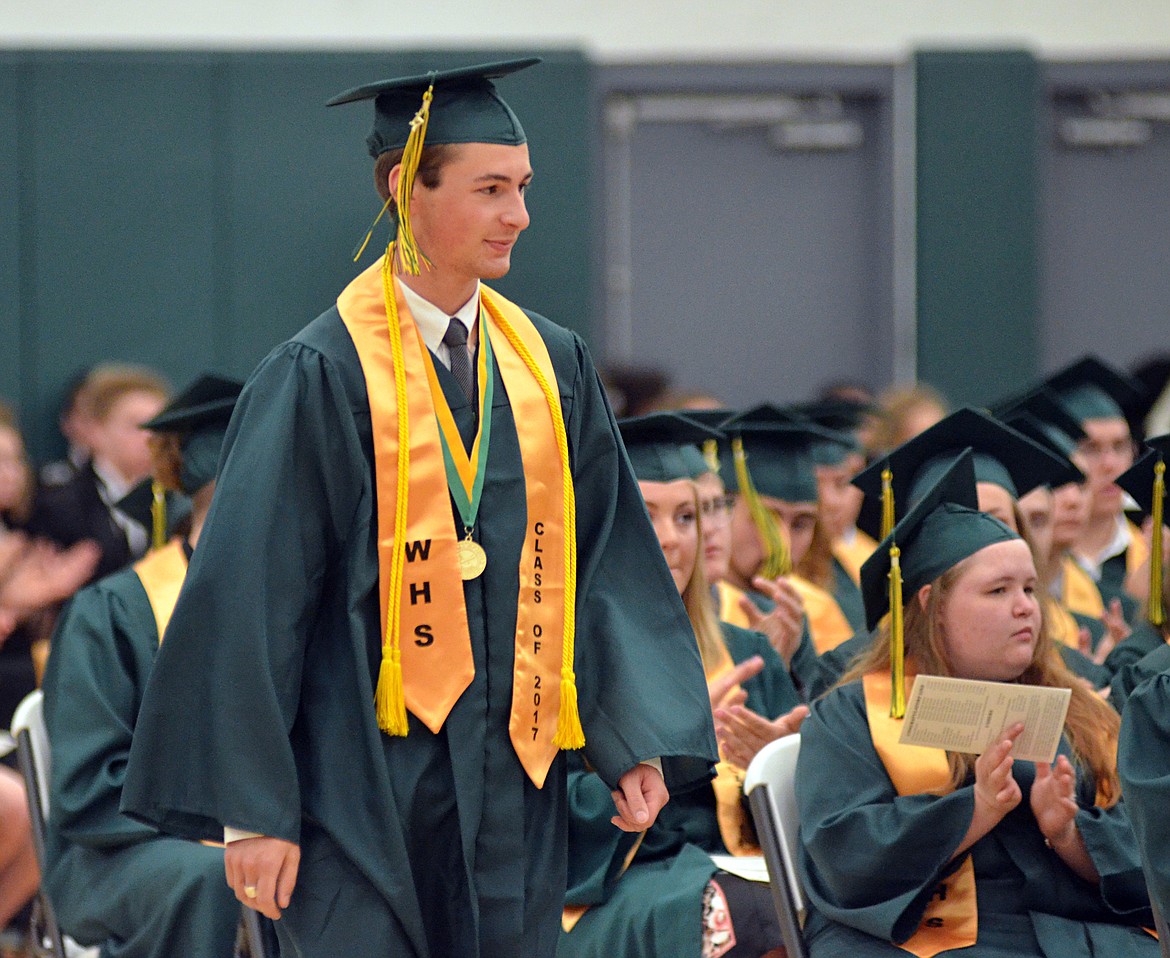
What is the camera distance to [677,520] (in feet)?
15.0

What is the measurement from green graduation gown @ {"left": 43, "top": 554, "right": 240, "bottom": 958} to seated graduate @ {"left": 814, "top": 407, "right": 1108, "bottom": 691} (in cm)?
161

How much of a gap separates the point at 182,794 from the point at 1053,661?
6.95 feet

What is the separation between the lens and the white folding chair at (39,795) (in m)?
4.05

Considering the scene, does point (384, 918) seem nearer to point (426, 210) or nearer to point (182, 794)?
point (182, 794)

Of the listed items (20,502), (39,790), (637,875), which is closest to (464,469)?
(637,875)

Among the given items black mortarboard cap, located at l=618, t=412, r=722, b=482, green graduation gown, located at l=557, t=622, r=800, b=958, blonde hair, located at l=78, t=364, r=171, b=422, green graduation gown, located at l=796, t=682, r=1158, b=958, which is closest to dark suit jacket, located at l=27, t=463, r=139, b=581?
blonde hair, located at l=78, t=364, r=171, b=422

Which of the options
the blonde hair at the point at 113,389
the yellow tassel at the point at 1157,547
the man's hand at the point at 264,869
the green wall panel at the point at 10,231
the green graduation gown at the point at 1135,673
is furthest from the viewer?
the green wall panel at the point at 10,231

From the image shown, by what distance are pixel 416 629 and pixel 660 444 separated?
7.08 feet

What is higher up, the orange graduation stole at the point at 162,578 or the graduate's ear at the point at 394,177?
the graduate's ear at the point at 394,177

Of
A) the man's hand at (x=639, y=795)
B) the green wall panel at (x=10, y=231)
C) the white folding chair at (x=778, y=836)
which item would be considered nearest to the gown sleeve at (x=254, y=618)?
the man's hand at (x=639, y=795)

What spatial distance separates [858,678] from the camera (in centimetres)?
390

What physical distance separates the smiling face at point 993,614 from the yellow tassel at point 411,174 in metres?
1.65

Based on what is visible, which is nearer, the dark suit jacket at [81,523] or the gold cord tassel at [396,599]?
the gold cord tassel at [396,599]

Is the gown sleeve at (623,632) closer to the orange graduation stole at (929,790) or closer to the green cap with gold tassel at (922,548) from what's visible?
the orange graduation stole at (929,790)
